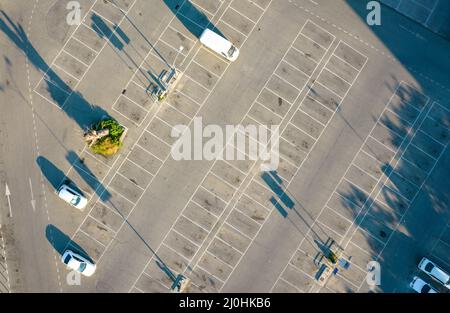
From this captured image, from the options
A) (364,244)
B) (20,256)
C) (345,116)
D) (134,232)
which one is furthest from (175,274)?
(345,116)

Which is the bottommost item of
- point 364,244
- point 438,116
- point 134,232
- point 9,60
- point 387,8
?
point 134,232

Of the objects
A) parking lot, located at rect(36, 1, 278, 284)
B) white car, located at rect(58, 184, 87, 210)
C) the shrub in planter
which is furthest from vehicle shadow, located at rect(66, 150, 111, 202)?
the shrub in planter

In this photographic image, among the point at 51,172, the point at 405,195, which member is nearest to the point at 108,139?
the point at 51,172

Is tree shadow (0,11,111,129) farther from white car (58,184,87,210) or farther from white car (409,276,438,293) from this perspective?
white car (409,276,438,293)

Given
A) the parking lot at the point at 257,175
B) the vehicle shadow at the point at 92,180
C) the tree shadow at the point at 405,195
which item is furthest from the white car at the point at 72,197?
the tree shadow at the point at 405,195

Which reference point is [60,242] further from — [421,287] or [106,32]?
[421,287]

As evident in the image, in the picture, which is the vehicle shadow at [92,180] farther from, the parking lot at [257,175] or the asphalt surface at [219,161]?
the parking lot at [257,175]
